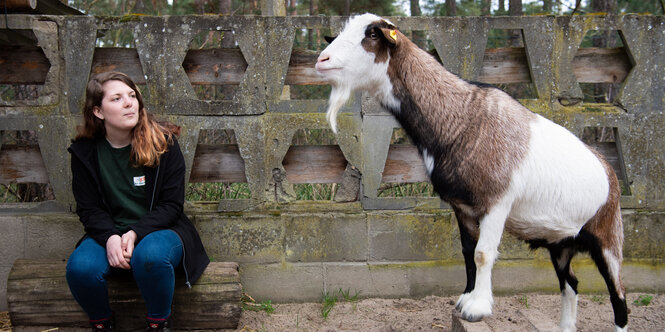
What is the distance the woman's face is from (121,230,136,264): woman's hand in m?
0.61

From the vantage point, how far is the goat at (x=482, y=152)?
2551 mm

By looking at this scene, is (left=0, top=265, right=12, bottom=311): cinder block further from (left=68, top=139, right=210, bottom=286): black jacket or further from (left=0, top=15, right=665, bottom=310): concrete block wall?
(left=68, top=139, right=210, bottom=286): black jacket

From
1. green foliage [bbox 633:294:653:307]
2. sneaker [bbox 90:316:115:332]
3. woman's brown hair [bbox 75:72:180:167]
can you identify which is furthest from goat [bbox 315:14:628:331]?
sneaker [bbox 90:316:115:332]

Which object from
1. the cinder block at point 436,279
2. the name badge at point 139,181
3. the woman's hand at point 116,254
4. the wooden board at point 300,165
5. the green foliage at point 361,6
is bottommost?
the cinder block at point 436,279

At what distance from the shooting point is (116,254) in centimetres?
273

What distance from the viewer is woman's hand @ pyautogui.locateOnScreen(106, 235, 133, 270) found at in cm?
273

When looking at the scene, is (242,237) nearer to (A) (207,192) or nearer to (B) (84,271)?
(B) (84,271)

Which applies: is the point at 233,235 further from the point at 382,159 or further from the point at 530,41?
the point at 530,41

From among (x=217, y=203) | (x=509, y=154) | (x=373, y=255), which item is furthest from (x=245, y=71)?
(x=509, y=154)

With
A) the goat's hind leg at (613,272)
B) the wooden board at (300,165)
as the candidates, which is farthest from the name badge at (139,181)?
the goat's hind leg at (613,272)

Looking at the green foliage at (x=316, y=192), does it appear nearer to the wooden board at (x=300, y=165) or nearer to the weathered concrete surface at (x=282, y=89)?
the wooden board at (x=300, y=165)

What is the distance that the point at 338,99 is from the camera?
2.69 metres

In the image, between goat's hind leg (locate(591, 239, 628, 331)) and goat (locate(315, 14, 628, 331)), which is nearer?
goat (locate(315, 14, 628, 331))

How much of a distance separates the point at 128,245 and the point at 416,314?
195 cm
